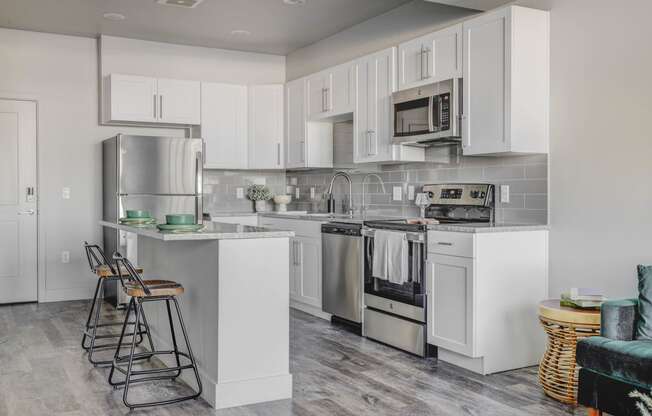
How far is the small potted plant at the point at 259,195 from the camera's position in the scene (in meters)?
6.80

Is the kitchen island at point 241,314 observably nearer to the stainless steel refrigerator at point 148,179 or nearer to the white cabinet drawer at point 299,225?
the white cabinet drawer at point 299,225

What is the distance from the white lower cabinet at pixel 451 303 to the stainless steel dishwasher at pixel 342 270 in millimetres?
822

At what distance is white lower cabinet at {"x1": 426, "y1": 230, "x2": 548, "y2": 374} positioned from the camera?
3.63 metres

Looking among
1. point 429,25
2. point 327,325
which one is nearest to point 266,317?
point 327,325

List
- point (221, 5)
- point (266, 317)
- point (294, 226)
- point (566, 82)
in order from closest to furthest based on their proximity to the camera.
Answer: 1. point (266, 317)
2. point (566, 82)
3. point (221, 5)
4. point (294, 226)

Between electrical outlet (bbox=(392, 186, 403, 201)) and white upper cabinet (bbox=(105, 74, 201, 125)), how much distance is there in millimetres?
2334

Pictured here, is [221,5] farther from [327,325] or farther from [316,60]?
[327,325]

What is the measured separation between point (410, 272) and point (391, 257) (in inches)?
7.6

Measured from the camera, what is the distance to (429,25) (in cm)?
486

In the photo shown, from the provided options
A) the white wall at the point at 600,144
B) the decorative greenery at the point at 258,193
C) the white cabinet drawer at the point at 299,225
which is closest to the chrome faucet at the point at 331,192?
the white cabinet drawer at the point at 299,225

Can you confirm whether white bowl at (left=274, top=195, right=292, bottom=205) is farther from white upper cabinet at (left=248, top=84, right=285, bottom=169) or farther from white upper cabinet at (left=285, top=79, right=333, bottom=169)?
white upper cabinet at (left=285, top=79, right=333, bottom=169)

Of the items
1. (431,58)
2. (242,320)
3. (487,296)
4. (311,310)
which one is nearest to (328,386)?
(242,320)

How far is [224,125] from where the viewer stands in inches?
257

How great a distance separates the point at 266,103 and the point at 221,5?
1497 millimetres
